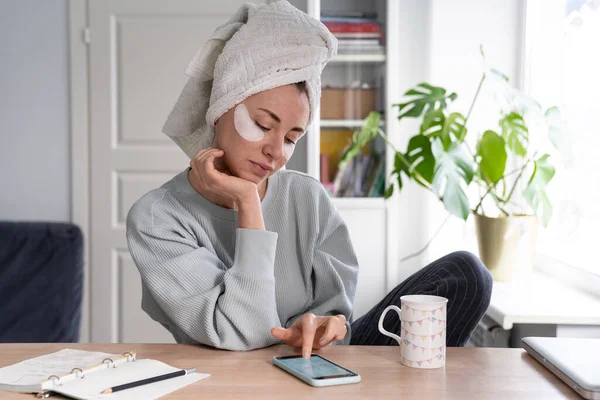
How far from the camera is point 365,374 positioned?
109 centimetres

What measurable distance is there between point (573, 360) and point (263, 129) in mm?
669

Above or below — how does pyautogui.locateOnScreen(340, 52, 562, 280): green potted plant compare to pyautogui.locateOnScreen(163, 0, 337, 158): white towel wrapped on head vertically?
below

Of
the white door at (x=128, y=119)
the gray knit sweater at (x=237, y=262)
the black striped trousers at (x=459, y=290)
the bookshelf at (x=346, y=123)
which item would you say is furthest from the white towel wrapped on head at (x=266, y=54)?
the white door at (x=128, y=119)

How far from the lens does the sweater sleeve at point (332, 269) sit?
1487 mm

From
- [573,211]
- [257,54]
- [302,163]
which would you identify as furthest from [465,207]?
[257,54]

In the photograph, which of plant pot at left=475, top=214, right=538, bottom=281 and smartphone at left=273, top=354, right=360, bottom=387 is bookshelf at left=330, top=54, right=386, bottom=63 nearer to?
plant pot at left=475, top=214, right=538, bottom=281

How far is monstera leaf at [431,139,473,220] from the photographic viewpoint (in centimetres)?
240

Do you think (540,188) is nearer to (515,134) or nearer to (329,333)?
(515,134)

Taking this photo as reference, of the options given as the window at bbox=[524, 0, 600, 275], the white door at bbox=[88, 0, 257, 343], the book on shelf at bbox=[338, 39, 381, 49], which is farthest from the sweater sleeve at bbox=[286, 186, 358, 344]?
the white door at bbox=[88, 0, 257, 343]

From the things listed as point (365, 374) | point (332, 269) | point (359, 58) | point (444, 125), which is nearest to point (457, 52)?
point (359, 58)

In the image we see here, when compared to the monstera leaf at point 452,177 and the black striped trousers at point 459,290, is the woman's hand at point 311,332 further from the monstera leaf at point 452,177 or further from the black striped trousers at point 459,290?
the monstera leaf at point 452,177

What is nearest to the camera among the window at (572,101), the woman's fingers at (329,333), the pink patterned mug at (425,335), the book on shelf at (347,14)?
the pink patterned mug at (425,335)

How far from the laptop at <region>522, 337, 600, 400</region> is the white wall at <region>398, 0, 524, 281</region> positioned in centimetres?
196

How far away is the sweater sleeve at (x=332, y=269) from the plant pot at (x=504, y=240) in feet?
3.67
